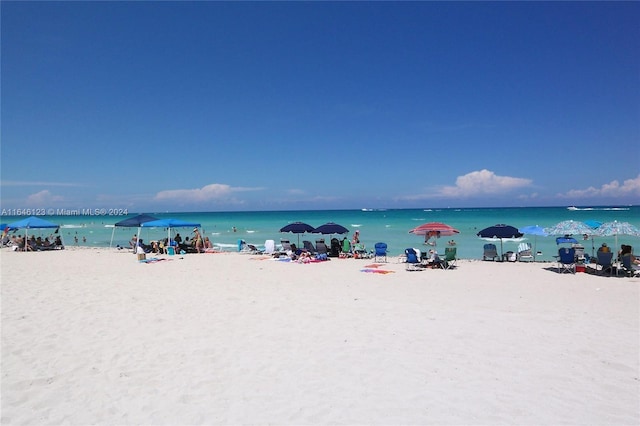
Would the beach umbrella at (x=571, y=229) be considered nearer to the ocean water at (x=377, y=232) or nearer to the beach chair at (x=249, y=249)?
the ocean water at (x=377, y=232)

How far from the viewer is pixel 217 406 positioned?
12.2 feet

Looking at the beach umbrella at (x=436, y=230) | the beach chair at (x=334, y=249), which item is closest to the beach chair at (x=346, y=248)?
the beach chair at (x=334, y=249)

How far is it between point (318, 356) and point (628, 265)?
1087cm

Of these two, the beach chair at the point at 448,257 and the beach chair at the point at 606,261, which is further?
the beach chair at the point at 448,257

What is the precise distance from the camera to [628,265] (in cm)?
1134

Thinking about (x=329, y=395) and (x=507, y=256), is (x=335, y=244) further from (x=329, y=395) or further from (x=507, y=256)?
(x=329, y=395)

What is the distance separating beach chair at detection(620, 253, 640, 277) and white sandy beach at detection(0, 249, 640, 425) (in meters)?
2.27

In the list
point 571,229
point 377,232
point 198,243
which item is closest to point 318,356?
point 571,229

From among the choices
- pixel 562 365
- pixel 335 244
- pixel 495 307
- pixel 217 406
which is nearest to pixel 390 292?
pixel 495 307

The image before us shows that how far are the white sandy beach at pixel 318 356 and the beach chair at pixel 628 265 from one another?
227cm

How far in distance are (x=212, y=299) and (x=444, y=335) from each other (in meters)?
4.67

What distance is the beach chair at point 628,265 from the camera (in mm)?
11320

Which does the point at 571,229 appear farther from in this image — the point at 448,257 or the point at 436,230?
the point at 436,230

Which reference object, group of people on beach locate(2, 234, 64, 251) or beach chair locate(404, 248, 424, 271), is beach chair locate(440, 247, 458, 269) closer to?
beach chair locate(404, 248, 424, 271)
